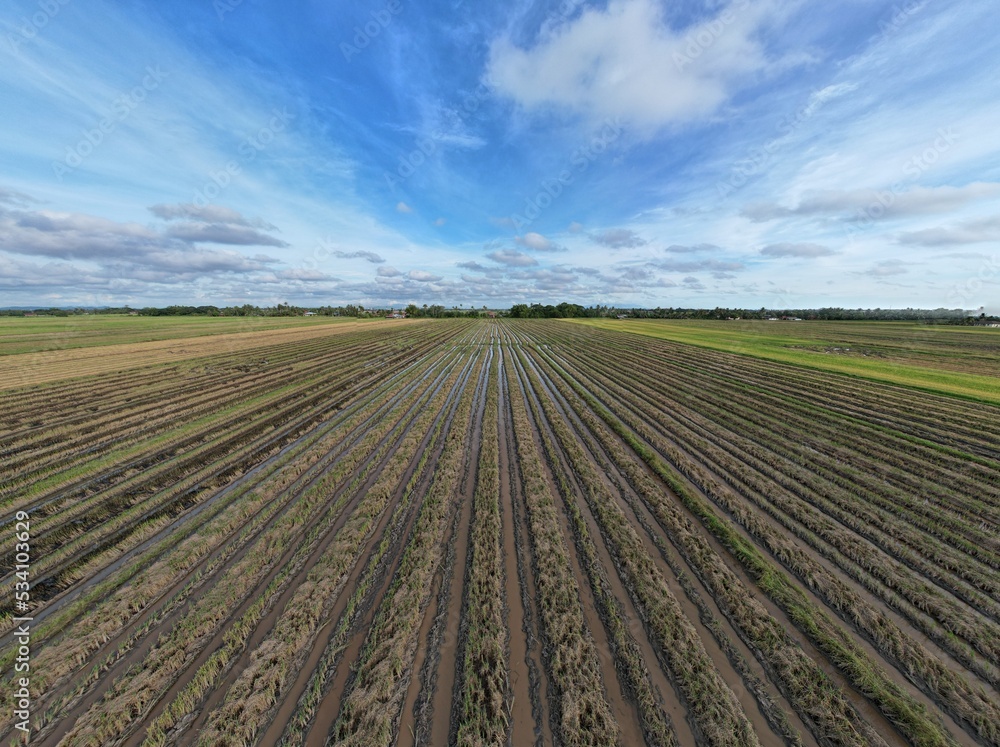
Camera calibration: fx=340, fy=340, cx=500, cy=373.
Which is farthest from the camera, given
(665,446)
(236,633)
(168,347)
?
(168,347)

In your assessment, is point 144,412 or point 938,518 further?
point 144,412

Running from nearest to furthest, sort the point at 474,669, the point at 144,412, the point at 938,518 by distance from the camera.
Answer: the point at 474,669, the point at 938,518, the point at 144,412

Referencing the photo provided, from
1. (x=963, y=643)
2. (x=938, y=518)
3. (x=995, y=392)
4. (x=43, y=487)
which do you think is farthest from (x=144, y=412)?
(x=995, y=392)

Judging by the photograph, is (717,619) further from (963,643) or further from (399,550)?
(399,550)

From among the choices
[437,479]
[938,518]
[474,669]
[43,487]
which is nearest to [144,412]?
[43,487]

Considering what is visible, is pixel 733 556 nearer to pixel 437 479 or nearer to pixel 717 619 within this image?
pixel 717 619

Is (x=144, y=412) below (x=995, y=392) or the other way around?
below
